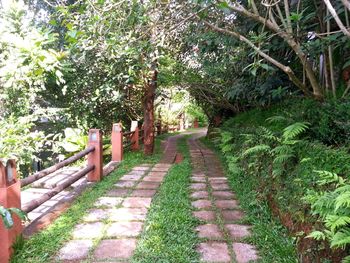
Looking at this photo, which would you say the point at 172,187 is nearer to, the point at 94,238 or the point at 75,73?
the point at 94,238

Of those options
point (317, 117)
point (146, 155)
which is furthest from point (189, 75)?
point (317, 117)

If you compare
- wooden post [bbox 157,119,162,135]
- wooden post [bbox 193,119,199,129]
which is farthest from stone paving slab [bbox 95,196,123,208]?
wooden post [bbox 193,119,199,129]

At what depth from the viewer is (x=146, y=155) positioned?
7.72 metres

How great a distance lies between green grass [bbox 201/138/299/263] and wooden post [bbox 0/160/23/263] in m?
1.96

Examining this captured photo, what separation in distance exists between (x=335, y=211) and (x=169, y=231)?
1571 millimetres

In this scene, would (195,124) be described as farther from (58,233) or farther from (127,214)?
(58,233)

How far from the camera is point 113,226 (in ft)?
10.1

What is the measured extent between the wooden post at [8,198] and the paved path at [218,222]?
150cm

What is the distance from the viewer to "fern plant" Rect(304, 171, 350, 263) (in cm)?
171

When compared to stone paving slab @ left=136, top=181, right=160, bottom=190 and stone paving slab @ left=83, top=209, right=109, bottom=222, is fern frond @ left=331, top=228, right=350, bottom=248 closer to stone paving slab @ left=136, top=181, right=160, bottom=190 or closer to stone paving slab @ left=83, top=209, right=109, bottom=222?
stone paving slab @ left=83, top=209, right=109, bottom=222

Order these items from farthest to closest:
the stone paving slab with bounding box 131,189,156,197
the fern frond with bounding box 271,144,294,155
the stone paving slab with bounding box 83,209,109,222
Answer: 1. the stone paving slab with bounding box 131,189,156,197
2. the stone paving slab with bounding box 83,209,109,222
3. the fern frond with bounding box 271,144,294,155

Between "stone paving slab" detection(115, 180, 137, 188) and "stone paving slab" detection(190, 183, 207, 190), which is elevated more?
"stone paving slab" detection(115, 180, 137, 188)

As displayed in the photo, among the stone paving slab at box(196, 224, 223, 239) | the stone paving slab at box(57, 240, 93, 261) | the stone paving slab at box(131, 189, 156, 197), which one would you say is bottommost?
the stone paving slab at box(57, 240, 93, 261)

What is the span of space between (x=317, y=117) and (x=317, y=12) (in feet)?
5.02
